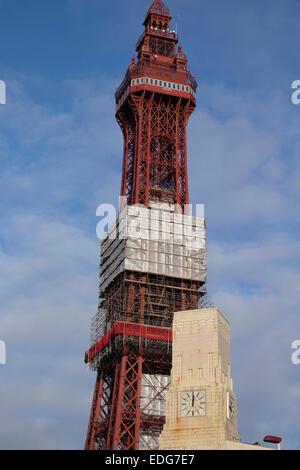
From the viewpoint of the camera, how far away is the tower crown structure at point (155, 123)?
511 feet

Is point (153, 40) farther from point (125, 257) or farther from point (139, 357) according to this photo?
point (139, 357)

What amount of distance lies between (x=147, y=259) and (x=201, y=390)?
57157 mm

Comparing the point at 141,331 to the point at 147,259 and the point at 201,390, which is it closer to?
the point at 147,259

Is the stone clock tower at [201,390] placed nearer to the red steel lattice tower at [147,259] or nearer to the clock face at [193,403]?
the clock face at [193,403]

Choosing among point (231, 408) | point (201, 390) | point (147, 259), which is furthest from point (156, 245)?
point (201, 390)

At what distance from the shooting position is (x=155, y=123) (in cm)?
16112

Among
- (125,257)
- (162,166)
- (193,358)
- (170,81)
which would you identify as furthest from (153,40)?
(193,358)

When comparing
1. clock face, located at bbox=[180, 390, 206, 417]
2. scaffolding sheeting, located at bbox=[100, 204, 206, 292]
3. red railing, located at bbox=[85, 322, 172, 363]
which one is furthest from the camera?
scaffolding sheeting, located at bbox=[100, 204, 206, 292]

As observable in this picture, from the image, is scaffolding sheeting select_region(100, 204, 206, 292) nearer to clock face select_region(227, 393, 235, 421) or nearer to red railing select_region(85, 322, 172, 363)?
red railing select_region(85, 322, 172, 363)

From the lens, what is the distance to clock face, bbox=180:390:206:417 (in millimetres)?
87062

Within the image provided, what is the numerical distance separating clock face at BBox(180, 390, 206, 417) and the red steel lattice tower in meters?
40.4

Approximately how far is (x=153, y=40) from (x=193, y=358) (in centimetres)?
9939

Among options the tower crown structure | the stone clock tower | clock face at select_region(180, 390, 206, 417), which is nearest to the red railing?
the tower crown structure
